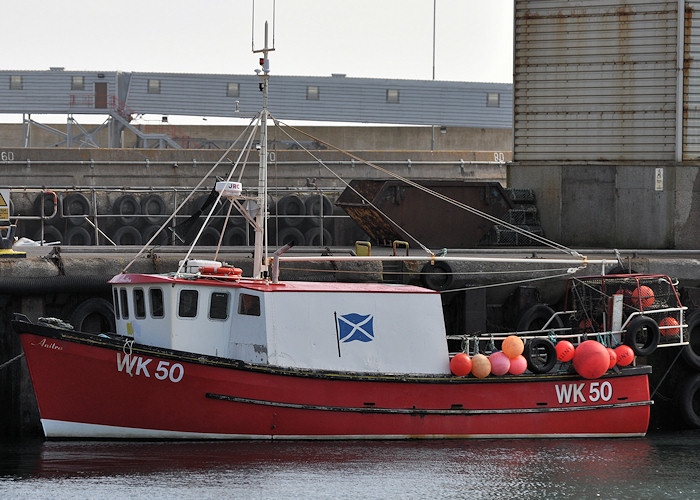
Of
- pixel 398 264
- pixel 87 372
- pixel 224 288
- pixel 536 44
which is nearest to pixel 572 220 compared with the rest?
pixel 536 44

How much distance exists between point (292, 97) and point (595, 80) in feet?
70.2

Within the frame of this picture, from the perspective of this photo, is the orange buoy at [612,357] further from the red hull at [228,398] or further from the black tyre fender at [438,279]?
the black tyre fender at [438,279]

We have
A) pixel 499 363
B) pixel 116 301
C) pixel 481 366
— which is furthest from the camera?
pixel 116 301

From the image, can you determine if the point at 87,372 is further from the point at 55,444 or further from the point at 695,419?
the point at 695,419

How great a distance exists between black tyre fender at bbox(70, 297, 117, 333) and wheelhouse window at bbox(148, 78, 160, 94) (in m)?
26.8

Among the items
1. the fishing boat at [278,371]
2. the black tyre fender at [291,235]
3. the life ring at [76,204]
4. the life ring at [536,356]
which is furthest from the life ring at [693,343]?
the life ring at [76,204]

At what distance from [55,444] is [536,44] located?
41.4ft

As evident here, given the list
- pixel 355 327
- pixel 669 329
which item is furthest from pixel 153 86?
pixel 669 329

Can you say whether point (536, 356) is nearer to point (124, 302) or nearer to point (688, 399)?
point (688, 399)

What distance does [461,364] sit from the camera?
13.8 metres

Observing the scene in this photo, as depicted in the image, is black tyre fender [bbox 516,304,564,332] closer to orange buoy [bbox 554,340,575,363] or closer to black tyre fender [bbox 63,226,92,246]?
orange buoy [bbox 554,340,575,363]

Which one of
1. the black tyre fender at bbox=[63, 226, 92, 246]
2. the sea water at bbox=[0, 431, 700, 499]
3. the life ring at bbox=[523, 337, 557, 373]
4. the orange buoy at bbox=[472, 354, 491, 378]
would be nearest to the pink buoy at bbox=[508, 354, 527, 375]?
the life ring at bbox=[523, 337, 557, 373]

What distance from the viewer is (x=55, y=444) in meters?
13.5

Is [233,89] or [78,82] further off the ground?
[78,82]
